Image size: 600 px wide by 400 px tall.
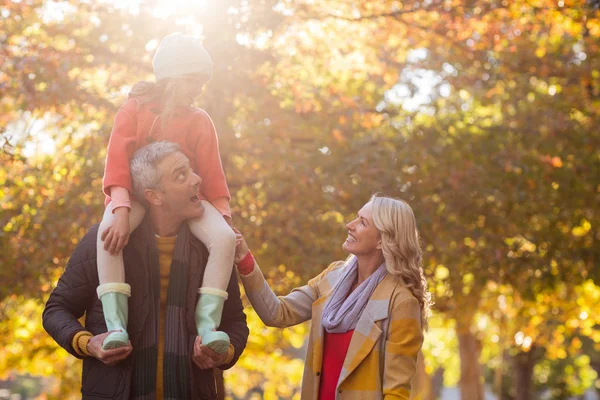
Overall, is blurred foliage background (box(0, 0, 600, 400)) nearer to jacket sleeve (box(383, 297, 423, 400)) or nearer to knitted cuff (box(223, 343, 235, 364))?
jacket sleeve (box(383, 297, 423, 400))

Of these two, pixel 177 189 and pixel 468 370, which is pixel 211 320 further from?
pixel 468 370

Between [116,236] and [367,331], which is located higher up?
[116,236]

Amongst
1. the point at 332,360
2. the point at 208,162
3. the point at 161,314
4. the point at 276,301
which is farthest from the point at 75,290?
the point at 332,360

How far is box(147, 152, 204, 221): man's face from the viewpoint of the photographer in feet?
12.5

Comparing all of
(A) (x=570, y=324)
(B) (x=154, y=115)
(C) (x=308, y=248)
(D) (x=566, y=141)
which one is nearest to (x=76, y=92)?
(C) (x=308, y=248)

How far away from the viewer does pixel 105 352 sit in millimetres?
3512

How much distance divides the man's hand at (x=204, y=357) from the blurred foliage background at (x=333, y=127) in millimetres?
6640

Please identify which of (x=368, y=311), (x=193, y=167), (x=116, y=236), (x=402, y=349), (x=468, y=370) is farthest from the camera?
(x=468, y=370)

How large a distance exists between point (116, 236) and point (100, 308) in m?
0.35

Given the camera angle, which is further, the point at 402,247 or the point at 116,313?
the point at 402,247

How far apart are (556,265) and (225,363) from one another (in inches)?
371

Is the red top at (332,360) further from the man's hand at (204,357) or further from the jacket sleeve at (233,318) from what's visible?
the man's hand at (204,357)

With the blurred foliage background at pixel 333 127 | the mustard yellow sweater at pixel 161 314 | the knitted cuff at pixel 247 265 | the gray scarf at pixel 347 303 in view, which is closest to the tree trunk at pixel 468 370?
the blurred foliage background at pixel 333 127

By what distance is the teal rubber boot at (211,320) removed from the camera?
143 inches
